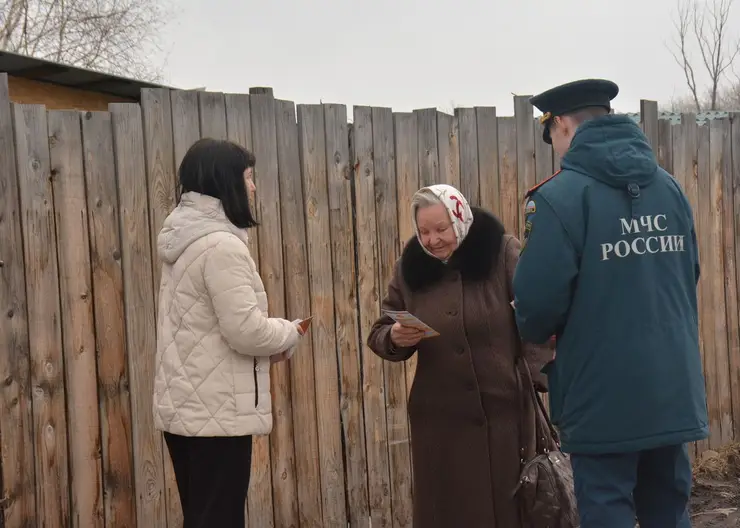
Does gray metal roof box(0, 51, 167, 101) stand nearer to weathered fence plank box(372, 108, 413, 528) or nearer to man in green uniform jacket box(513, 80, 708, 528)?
weathered fence plank box(372, 108, 413, 528)

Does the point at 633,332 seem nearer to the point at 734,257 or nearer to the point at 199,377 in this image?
the point at 199,377

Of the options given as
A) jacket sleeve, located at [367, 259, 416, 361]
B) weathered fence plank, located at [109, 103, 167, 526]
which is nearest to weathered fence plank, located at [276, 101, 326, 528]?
weathered fence plank, located at [109, 103, 167, 526]

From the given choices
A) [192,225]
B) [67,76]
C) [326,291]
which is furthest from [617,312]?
[67,76]

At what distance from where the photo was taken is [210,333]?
3.12 m

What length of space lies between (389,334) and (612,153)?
1.21 metres

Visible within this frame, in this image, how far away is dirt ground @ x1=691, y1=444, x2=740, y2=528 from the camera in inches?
197

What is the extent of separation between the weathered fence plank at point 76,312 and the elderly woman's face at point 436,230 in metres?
1.55

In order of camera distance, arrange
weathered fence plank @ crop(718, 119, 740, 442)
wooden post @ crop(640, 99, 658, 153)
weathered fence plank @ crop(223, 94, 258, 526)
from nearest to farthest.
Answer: weathered fence plank @ crop(223, 94, 258, 526) < wooden post @ crop(640, 99, 658, 153) < weathered fence plank @ crop(718, 119, 740, 442)

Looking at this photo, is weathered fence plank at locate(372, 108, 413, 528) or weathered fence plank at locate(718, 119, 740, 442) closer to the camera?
weathered fence plank at locate(372, 108, 413, 528)

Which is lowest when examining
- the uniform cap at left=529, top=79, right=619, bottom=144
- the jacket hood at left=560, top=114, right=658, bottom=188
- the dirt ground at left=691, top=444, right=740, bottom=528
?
the dirt ground at left=691, top=444, right=740, bottom=528

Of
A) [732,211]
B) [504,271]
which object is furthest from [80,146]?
[732,211]

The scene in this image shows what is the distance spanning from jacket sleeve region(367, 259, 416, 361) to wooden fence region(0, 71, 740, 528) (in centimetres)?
85

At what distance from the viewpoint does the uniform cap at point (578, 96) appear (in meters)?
2.83

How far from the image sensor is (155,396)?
10.7 ft
